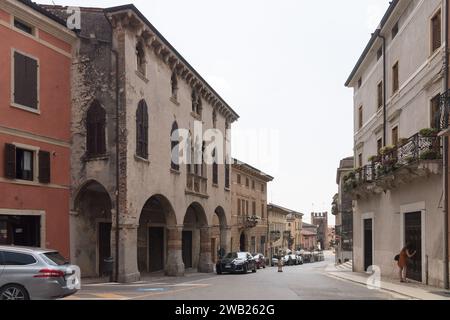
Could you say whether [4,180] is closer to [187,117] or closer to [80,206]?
[80,206]

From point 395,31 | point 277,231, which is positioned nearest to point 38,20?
point 395,31

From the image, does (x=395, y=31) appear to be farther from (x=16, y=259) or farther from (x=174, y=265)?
(x=16, y=259)

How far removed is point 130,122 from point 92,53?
3.72 meters

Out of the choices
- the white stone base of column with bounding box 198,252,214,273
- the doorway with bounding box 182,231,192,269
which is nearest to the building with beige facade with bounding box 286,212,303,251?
the doorway with bounding box 182,231,192,269

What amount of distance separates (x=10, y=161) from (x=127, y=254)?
6416mm

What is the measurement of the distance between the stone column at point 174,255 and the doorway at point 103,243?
379 cm

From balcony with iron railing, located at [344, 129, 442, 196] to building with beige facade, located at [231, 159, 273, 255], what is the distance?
2631cm

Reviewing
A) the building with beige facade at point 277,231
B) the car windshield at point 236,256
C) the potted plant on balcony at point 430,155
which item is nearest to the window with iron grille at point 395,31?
the potted plant on balcony at point 430,155

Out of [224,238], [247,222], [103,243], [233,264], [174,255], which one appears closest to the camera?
[103,243]

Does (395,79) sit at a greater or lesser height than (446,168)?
greater

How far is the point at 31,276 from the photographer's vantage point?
1201cm

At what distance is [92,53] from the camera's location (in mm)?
23672

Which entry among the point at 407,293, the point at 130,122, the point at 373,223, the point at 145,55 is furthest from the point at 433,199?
the point at 145,55
